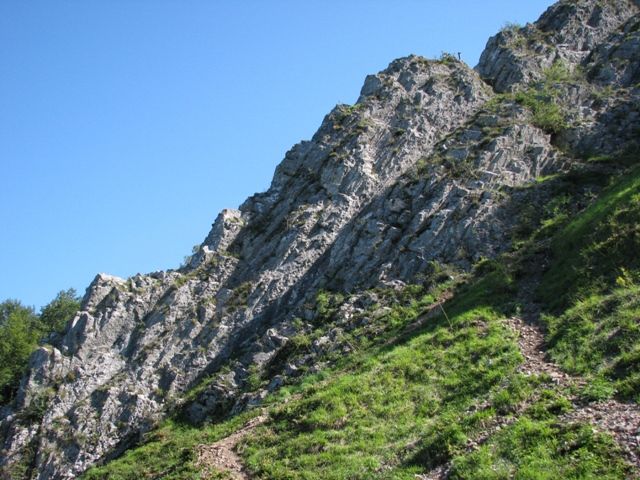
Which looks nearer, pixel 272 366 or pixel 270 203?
pixel 272 366

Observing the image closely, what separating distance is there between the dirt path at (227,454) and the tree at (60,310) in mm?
33719

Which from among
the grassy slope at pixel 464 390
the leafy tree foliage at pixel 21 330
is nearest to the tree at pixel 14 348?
the leafy tree foliage at pixel 21 330

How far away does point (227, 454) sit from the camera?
593 inches

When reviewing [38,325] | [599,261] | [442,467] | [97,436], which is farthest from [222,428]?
[38,325]

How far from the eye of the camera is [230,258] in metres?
28.5

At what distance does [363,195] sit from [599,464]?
2203cm

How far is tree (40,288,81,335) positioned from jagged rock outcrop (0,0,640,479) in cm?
2068

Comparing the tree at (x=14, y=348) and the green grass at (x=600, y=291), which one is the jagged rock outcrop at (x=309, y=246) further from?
the tree at (x=14, y=348)

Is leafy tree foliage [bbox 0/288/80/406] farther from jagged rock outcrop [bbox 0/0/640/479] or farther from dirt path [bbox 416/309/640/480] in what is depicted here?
dirt path [bbox 416/309/640/480]

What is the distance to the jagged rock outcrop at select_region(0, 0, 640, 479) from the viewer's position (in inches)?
882

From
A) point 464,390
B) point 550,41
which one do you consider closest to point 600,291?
point 464,390

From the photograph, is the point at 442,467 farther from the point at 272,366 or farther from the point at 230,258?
the point at 230,258

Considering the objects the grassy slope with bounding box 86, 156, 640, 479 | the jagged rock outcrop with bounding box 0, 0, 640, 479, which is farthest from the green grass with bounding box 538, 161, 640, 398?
the jagged rock outcrop with bounding box 0, 0, 640, 479

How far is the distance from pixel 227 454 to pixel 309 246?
14.2 meters
